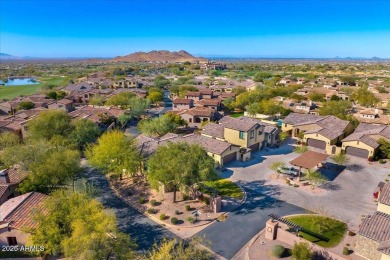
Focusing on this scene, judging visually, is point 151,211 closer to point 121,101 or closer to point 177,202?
point 177,202

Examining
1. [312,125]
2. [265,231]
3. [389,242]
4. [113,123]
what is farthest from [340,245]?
[113,123]

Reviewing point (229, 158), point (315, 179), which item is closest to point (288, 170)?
point (315, 179)

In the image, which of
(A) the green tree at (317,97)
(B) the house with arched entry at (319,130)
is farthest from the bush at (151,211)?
(A) the green tree at (317,97)

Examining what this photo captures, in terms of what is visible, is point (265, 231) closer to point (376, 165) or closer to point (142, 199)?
point (142, 199)

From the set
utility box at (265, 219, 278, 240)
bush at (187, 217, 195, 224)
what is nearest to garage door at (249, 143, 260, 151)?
bush at (187, 217, 195, 224)

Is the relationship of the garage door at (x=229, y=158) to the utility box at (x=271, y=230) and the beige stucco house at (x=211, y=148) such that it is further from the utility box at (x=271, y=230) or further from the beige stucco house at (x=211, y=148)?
the utility box at (x=271, y=230)

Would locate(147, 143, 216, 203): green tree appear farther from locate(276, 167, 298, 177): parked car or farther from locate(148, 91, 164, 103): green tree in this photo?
locate(148, 91, 164, 103): green tree
